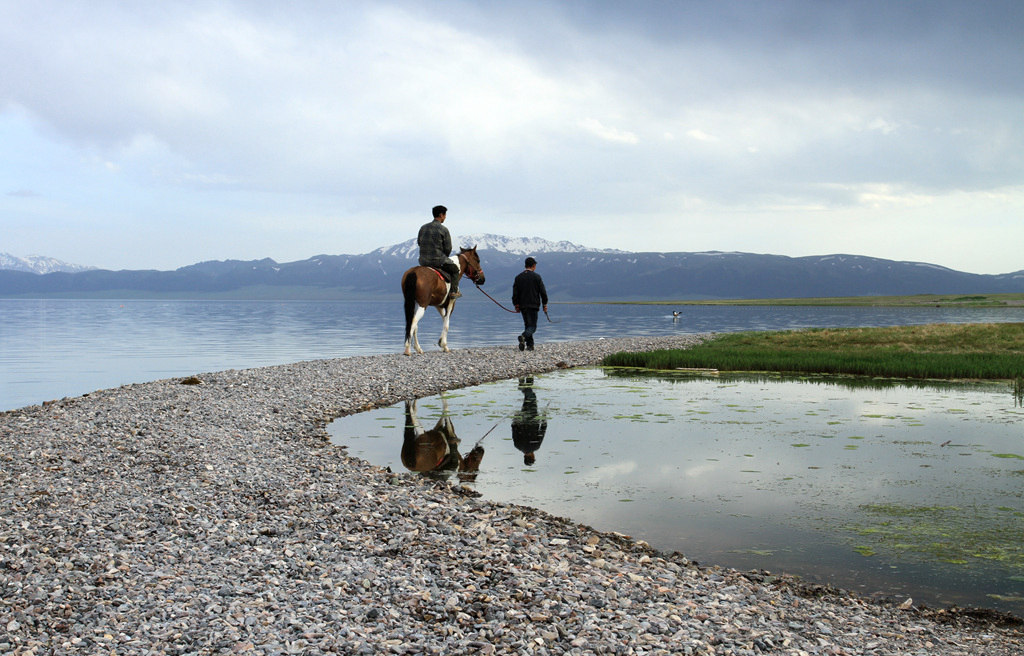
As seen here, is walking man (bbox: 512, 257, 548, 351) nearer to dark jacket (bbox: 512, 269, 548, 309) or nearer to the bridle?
dark jacket (bbox: 512, 269, 548, 309)

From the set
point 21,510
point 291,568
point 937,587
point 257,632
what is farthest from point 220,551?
point 937,587

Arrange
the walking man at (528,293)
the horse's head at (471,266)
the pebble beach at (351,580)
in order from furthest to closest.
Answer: the horse's head at (471,266) < the walking man at (528,293) < the pebble beach at (351,580)

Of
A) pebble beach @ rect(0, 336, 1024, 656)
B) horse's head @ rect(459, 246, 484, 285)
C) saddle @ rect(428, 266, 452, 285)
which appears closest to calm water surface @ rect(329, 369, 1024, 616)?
pebble beach @ rect(0, 336, 1024, 656)

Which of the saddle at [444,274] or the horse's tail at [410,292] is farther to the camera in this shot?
the saddle at [444,274]

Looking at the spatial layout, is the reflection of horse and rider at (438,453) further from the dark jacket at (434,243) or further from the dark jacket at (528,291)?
the dark jacket at (528,291)

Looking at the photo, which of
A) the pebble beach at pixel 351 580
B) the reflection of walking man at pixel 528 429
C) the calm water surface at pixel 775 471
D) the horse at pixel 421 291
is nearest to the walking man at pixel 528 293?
the horse at pixel 421 291

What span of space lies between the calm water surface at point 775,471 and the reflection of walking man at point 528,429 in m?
0.04

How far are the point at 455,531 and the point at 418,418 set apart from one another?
810cm

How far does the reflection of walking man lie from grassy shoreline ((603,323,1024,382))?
9.72 meters

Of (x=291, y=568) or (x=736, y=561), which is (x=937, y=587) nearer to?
(x=736, y=561)

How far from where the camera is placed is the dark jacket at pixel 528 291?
26391mm

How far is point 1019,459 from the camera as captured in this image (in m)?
11.5

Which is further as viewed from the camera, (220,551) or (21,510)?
(21,510)

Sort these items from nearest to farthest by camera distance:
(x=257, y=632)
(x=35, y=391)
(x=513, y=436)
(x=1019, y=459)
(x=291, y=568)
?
(x=257, y=632) → (x=291, y=568) → (x=1019, y=459) → (x=513, y=436) → (x=35, y=391)
